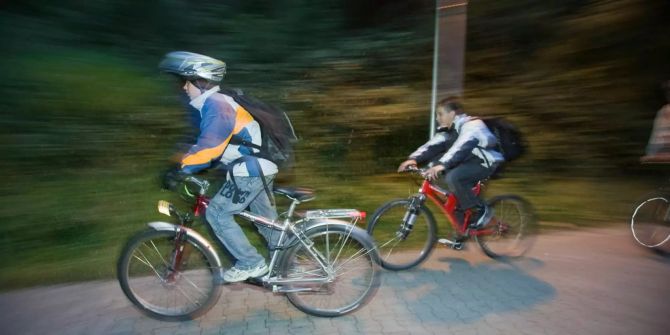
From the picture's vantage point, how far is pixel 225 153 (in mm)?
3752

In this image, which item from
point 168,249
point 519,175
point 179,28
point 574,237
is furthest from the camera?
point 519,175

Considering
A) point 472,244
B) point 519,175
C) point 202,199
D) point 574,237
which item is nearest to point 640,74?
point 519,175

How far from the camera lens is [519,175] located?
25.7ft

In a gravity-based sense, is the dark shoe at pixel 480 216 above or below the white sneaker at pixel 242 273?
above

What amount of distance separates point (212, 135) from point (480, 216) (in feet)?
9.47

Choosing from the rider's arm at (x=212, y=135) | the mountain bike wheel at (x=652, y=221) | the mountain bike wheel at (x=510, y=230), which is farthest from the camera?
the mountain bike wheel at (x=652, y=221)

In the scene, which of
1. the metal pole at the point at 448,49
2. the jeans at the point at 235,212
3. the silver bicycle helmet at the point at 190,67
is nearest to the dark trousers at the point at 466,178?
the metal pole at the point at 448,49

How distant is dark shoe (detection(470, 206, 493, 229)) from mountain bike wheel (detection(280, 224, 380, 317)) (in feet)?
5.33

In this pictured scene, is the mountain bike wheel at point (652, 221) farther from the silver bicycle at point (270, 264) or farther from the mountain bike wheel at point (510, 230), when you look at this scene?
the silver bicycle at point (270, 264)

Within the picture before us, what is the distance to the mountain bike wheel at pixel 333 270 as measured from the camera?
380 centimetres

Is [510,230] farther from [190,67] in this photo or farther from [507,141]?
[190,67]

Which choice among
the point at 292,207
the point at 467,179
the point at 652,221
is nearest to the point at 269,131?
the point at 292,207

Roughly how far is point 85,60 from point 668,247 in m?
6.86

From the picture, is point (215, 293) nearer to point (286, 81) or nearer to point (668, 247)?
point (286, 81)
